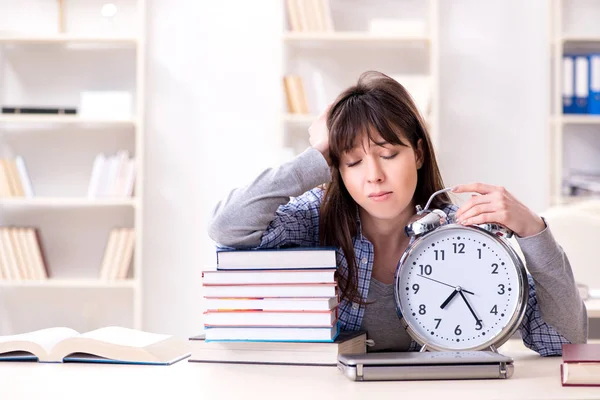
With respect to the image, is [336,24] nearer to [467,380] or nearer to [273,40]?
[273,40]

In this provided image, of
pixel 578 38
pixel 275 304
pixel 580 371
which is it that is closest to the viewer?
pixel 580 371

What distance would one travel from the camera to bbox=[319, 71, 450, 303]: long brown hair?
1462 millimetres

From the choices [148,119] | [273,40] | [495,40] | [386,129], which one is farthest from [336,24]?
[386,129]

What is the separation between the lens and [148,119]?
425 cm

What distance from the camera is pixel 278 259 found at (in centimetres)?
133

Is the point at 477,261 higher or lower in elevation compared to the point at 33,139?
lower

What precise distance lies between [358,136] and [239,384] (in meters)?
0.52

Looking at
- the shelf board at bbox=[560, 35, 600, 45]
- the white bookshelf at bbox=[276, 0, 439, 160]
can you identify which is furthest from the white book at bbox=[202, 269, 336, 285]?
the shelf board at bbox=[560, 35, 600, 45]

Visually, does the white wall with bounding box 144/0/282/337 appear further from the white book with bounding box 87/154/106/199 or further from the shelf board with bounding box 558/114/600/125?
the shelf board with bounding box 558/114/600/125

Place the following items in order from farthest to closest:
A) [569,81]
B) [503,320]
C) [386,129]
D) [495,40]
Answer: [495,40] < [569,81] < [386,129] < [503,320]

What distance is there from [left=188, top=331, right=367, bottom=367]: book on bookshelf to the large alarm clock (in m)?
0.13

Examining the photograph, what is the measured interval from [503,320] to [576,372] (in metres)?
0.23

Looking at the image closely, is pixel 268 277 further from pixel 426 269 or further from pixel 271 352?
pixel 426 269

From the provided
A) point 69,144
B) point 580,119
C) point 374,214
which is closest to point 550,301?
point 374,214
